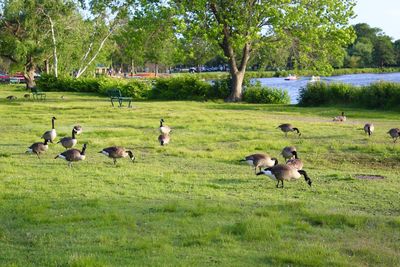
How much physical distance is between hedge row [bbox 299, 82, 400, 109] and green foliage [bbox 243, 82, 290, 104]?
2.05 m

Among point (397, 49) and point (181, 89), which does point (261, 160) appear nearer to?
point (181, 89)

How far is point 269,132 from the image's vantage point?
815 inches

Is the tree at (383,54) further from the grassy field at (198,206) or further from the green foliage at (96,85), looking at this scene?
the grassy field at (198,206)

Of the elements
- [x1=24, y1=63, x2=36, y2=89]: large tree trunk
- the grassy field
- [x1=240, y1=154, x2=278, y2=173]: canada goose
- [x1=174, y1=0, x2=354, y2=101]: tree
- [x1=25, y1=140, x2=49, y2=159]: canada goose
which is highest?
[x1=174, y1=0, x2=354, y2=101]: tree

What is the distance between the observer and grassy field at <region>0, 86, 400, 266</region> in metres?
6.75

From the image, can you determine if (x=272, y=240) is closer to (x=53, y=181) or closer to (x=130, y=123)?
(x=53, y=181)

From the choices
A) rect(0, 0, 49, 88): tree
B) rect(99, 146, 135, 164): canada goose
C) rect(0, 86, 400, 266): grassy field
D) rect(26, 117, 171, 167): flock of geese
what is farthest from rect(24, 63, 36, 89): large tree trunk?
rect(99, 146, 135, 164): canada goose

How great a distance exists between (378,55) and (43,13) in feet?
279

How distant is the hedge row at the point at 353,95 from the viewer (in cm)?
3241

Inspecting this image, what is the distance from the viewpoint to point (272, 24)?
36.9 m

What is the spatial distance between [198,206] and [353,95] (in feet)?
90.6

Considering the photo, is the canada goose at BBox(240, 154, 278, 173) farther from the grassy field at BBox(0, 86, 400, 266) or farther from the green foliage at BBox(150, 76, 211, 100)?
the green foliage at BBox(150, 76, 211, 100)

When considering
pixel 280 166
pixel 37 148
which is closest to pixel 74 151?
pixel 37 148

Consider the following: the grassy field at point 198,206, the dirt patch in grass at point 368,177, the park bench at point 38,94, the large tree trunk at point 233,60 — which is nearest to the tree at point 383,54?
the large tree trunk at point 233,60
